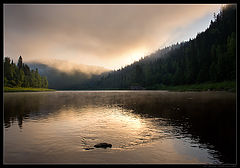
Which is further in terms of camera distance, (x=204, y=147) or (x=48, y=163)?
(x=204, y=147)

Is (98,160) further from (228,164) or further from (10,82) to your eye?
(10,82)

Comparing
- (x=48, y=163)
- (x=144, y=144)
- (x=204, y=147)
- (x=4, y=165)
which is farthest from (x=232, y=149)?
(x=4, y=165)

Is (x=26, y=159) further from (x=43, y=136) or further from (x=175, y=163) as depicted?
(x=175, y=163)

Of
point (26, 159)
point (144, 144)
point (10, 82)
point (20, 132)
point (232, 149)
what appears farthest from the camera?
point (10, 82)

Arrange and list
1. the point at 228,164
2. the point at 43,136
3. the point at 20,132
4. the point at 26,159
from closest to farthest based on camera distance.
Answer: the point at 228,164 < the point at 26,159 < the point at 43,136 < the point at 20,132

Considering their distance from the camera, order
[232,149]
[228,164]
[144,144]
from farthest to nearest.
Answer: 1. [144,144]
2. [232,149]
3. [228,164]

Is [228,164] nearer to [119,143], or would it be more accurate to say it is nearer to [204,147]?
[204,147]

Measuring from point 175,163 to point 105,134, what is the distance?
926 centimetres

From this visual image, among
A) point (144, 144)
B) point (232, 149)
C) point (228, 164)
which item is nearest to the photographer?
point (228, 164)

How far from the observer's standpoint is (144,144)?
51.3ft

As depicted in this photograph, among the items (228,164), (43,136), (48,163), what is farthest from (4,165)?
(228,164)

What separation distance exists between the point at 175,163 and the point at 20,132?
59.9 feet

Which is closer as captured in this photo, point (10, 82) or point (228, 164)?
point (228, 164)

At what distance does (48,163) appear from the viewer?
1209cm
